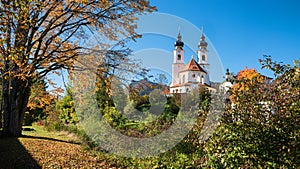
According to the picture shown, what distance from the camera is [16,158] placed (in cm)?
610

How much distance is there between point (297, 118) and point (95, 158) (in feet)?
16.0

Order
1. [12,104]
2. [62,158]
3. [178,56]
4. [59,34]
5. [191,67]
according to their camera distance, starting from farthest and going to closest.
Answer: [178,56]
[191,67]
[12,104]
[59,34]
[62,158]

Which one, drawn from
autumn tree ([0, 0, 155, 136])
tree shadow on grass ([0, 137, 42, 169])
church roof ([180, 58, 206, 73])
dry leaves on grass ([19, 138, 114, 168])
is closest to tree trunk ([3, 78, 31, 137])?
autumn tree ([0, 0, 155, 136])

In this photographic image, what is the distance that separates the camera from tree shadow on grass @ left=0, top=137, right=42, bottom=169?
5.49 metres

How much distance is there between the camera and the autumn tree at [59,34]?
837cm

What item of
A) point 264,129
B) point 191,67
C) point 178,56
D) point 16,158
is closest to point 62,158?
point 16,158

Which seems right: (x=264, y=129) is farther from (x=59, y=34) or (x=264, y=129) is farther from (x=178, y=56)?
(x=178, y=56)

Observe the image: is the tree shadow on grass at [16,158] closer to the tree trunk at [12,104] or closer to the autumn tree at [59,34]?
the autumn tree at [59,34]

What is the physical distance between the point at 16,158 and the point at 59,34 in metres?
4.96

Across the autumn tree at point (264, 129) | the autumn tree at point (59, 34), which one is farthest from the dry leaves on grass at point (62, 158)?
the autumn tree at point (264, 129)

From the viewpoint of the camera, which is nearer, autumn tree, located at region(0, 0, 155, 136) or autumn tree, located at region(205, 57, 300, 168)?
autumn tree, located at region(205, 57, 300, 168)

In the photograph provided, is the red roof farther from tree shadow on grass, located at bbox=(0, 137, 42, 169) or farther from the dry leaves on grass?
tree shadow on grass, located at bbox=(0, 137, 42, 169)

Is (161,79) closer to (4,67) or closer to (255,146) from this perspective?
(4,67)

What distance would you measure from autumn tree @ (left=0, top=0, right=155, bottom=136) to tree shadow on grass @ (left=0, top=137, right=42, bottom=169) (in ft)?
6.82
